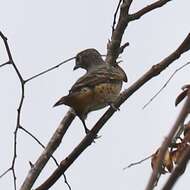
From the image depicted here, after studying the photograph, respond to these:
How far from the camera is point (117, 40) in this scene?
19.5 feet

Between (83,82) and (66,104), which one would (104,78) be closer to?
(83,82)

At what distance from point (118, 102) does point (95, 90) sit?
3188 millimetres

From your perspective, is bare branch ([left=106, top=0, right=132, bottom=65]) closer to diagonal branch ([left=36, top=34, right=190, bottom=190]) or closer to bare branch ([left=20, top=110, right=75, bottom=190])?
bare branch ([left=20, top=110, right=75, bottom=190])

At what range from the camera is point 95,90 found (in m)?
6.95

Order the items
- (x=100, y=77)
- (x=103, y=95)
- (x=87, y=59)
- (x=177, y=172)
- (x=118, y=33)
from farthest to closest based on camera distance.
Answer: (x=87, y=59) < (x=100, y=77) < (x=103, y=95) < (x=118, y=33) < (x=177, y=172)

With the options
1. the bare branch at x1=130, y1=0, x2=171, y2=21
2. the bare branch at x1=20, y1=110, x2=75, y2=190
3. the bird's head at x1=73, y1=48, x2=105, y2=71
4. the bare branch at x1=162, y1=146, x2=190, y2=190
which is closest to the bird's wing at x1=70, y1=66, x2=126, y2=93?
the bird's head at x1=73, y1=48, x2=105, y2=71

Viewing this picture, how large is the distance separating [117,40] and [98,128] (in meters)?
1.72

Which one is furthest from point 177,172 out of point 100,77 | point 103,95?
point 100,77

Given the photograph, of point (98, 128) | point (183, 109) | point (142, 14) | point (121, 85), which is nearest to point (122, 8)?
point (142, 14)

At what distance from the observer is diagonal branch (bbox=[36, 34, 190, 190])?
9.84 ft

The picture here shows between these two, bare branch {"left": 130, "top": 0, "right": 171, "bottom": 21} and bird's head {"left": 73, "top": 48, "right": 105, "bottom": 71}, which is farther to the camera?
bird's head {"left": 73, "top": 48, "right": 105, "bottom": 71}

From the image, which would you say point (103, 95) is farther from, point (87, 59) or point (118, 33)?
point (87, 59)

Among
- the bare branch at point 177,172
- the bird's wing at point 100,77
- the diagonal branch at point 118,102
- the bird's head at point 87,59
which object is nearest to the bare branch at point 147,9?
the diagonal branch at point 118,102

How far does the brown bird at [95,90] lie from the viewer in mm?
6387
